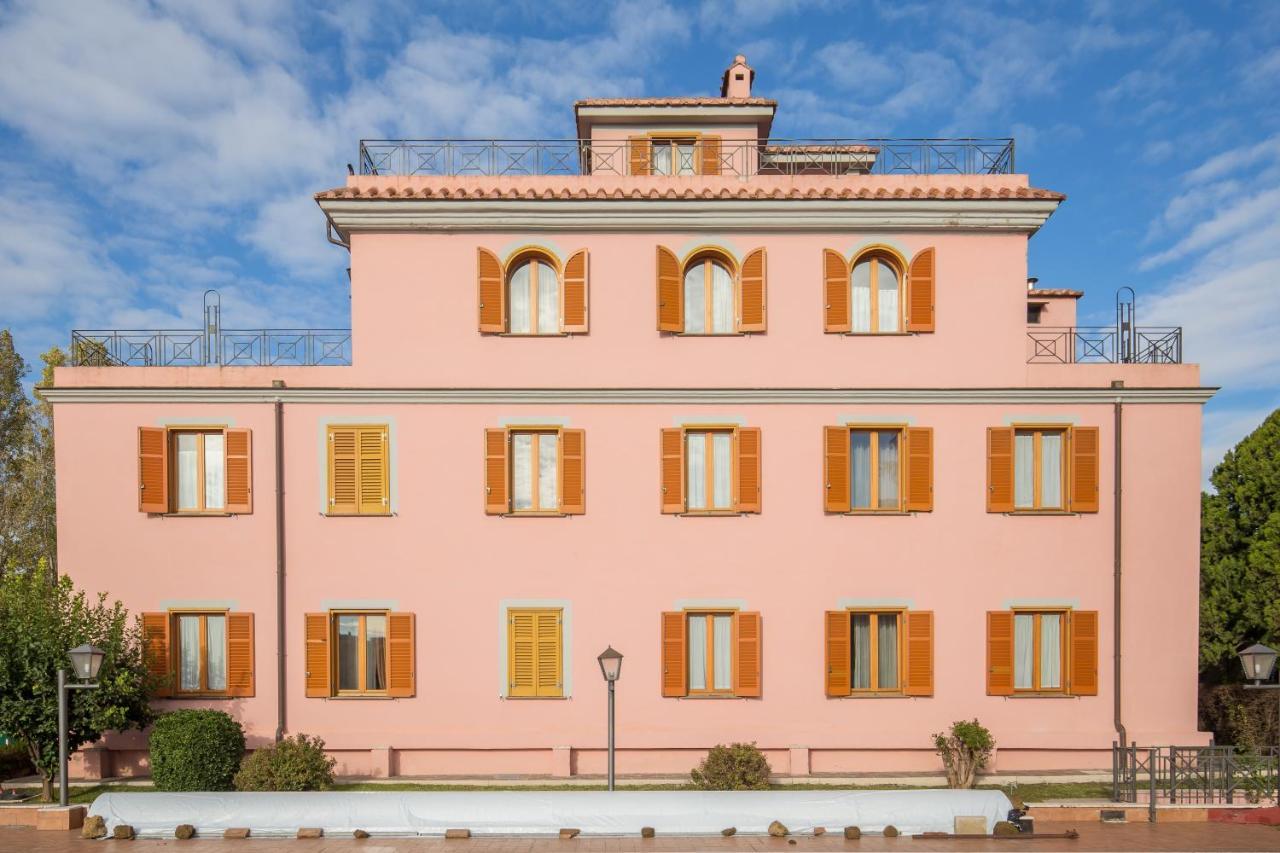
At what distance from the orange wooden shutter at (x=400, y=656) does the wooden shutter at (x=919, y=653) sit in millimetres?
9316

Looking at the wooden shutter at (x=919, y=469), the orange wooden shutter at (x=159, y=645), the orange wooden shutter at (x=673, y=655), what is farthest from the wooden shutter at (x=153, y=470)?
the wooden shutter at (x=919, y=469)

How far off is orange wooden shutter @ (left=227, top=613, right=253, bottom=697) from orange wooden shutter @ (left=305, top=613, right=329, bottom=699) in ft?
3.50

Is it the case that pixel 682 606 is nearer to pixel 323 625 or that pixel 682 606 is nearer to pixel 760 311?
pixel 760 311

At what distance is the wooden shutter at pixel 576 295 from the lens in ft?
47.4

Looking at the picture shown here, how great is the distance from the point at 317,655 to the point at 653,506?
22.7 ft

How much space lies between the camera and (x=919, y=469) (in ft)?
47.2

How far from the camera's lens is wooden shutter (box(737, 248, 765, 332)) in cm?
1448

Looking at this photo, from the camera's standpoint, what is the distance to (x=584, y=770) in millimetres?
14180

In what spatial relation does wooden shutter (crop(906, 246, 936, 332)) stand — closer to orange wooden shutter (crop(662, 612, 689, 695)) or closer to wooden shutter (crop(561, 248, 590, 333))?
wooden shutter (crop(561, 248, 590, 333))

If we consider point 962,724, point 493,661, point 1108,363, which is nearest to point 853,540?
point 962,724

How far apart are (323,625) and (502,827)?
5337 millimetres

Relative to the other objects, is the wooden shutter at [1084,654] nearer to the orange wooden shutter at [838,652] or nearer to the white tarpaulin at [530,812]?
the white tarpaulin at [530,812]

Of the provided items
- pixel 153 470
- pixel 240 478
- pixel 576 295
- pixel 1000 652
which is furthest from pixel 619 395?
pixel 153 470

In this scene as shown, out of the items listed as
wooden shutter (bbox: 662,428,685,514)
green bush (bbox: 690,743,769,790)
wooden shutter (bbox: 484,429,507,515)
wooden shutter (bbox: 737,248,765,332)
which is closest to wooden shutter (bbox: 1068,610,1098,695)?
green bush (bbox: 690,743,769,790)
